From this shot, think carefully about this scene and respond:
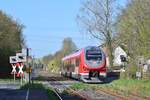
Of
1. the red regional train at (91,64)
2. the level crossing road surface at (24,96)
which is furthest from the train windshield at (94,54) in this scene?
the level crossing road surface at (24,96)

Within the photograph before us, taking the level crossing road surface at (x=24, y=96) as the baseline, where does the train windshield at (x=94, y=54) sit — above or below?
above

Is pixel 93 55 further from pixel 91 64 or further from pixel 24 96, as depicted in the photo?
pixel 24 96

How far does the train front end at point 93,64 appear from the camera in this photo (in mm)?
52219

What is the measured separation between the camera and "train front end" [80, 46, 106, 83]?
52.2 m

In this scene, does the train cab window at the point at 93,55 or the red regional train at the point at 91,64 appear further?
the train cab window at the point at 93,55

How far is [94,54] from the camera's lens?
52969 mm

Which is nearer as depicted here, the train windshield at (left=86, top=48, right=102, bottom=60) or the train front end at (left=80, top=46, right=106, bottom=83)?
the train front end at (left=80, top=46, right=106, bottom=83)

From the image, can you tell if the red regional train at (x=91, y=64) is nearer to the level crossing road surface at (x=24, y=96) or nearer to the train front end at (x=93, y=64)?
the train front end at (x=93, y=64)

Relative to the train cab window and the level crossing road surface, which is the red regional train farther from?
the level crossing road surface

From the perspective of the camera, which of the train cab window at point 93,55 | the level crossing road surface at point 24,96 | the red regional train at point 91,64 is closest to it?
the level crossing road surface at point 24,96

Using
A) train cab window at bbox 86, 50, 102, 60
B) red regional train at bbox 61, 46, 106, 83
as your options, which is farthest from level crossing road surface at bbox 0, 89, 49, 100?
train cab window at bbox 86, 50, 102, 60

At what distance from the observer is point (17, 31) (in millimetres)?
94688

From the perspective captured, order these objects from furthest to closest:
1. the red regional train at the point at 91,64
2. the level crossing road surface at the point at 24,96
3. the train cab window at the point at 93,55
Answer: the train cab window at the point at 93,55
the red regional train at the point at 91,64
the level crossing road surface at the point at 24,96

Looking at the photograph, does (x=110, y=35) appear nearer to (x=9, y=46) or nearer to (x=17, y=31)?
(x=9, y=46)
